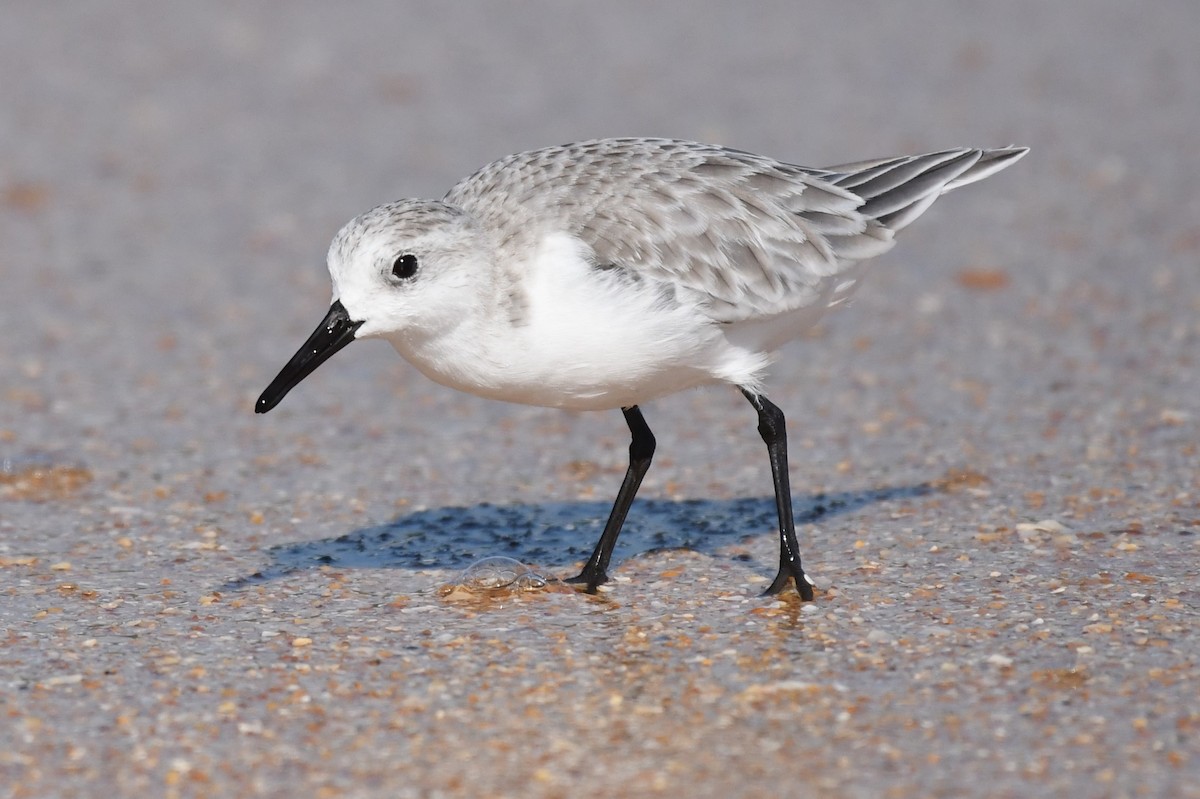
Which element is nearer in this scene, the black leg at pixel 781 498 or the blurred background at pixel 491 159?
the black leg at pixel 781 498

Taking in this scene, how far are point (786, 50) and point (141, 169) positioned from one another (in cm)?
541

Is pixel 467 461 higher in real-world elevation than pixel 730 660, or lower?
higher

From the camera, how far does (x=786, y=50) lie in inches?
531

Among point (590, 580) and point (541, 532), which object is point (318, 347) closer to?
point (590, 580)

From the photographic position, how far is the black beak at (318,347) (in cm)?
518

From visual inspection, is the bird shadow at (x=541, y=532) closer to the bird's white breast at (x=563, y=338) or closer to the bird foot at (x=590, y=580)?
the bird foot at (x=590, y=580)

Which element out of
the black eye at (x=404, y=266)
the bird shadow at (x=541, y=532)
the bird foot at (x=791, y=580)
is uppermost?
the black eye at (x=404, y=266)

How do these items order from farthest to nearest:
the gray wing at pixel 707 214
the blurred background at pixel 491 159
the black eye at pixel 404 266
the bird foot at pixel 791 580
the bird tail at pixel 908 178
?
the blurred background at pixel 491 159 < the bird tail at pixel 908 178 < the bird foot at pixel 791 580 < the gray wing at pixel 707 214 < the black eye at pixel 404 266

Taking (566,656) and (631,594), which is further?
(631,594)

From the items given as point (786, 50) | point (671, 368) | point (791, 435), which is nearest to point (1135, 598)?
point (671, 368)

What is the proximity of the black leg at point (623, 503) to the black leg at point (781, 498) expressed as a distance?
510mm

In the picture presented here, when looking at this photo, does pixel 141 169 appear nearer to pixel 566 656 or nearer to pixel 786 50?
pixel 786 50

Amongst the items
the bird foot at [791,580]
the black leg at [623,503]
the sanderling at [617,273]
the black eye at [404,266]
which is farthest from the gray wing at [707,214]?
the bird foot at [791,580]

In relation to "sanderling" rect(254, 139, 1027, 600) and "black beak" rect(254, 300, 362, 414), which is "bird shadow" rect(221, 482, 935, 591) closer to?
"sanderling" rect(254, 139, 1027, 600)
